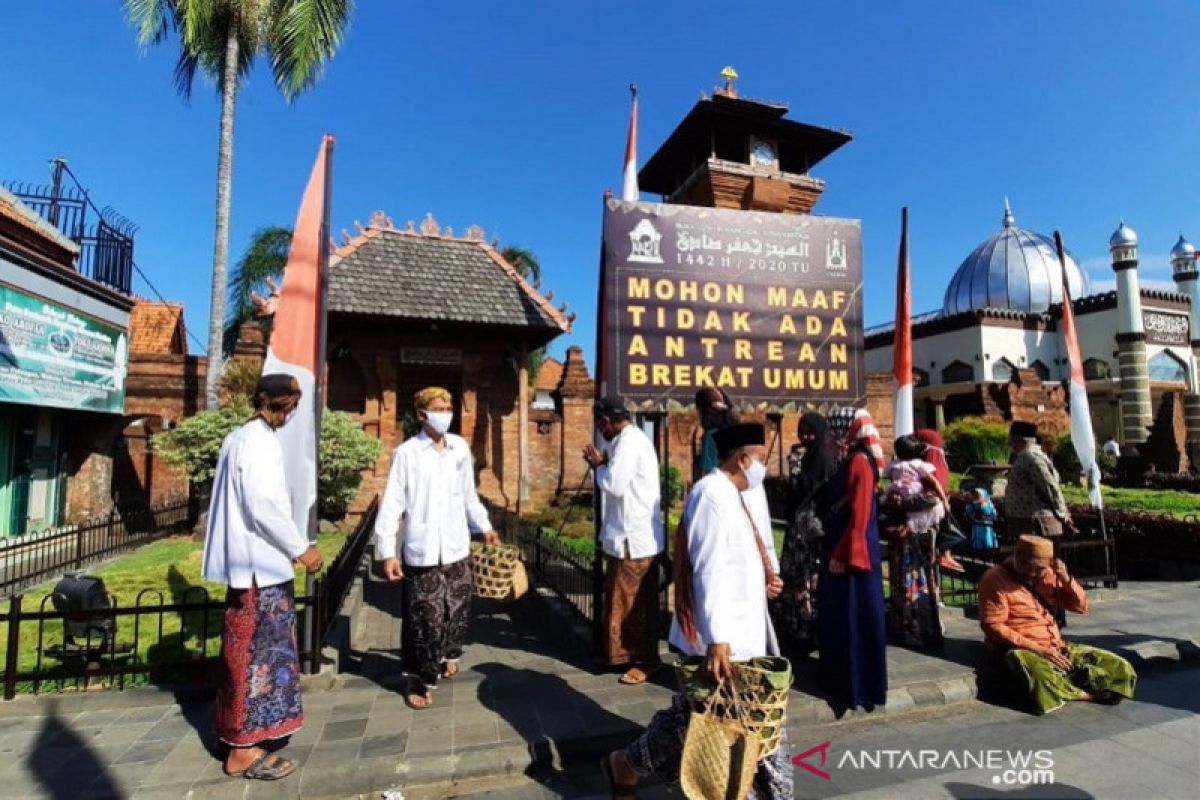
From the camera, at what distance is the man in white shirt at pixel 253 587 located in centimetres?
315

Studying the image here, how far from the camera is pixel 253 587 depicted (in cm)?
321

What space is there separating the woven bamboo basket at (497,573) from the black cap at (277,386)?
1.99 metres

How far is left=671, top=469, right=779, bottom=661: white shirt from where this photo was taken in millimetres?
2611

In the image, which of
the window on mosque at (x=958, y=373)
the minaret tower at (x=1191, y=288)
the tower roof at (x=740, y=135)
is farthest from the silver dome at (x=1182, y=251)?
the tower roof at (x=740, y=135)

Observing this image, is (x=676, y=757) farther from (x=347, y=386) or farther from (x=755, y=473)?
(x=347, y=386)

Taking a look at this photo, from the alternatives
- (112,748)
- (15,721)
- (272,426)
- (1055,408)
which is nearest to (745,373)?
(272,426)

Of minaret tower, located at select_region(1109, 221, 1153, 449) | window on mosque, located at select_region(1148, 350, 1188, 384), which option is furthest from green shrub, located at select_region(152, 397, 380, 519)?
window on mosque, located at select_region(1148, 350, 1188, 384)

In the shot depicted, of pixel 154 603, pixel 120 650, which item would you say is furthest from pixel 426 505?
pixel 154 603

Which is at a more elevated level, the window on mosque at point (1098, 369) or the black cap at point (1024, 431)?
the window on mosque at point (1098, 369)

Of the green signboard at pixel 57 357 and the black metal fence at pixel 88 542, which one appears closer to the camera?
→ the black metal fence at pixel 88 542

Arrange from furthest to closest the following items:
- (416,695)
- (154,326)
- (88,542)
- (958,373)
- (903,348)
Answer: (958,373) < (154,326) < (88,542) < (903,348) < (416,695)

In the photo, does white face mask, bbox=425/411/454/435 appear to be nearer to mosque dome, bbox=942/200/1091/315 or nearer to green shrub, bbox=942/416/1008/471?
Answer: green shrub, bbox=942/416/1008/471

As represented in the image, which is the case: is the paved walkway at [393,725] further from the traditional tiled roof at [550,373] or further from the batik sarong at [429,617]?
the traditional tiled roof at [550,373]

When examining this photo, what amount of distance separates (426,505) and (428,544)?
0.26 m
